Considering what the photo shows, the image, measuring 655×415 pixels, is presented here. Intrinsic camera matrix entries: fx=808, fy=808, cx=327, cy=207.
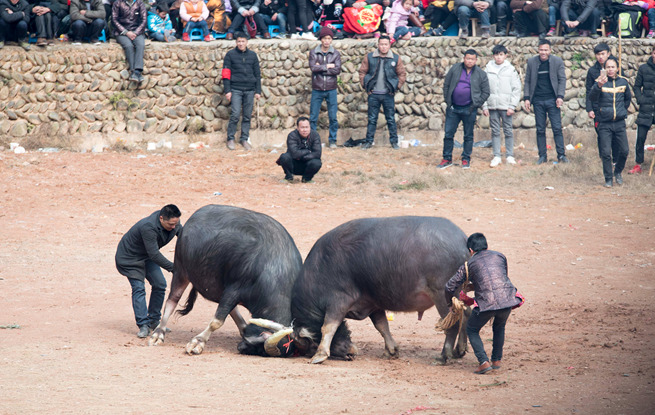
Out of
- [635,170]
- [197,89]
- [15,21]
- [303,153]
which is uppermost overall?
[15,21]

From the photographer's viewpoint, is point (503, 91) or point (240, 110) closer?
point (503, 91)

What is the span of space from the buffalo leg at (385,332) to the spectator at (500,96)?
28.5 feet

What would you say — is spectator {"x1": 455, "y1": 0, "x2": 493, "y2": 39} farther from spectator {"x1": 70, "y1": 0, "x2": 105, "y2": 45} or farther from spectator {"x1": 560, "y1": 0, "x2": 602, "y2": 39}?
spectator {"x1": 70, "y1": 0, "x2": 105, "y2": 45}

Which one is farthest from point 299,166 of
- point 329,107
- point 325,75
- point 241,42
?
point 241,42

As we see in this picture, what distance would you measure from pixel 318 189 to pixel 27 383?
27.4ft

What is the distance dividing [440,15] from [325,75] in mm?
3280

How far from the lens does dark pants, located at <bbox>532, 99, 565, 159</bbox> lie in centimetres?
1522

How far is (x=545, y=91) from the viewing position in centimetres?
1518

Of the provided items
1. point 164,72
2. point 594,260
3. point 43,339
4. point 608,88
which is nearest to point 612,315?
point 594,260

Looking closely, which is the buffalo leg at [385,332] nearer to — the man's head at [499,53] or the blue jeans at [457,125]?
the blue jeans at [457,125]

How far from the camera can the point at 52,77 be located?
53.1 feet

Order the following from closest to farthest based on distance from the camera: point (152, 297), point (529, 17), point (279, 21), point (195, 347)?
point (195, 347), point (152, 297), point (529, 17), point (279, 21)

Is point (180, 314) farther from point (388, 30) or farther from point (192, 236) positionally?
point (388, 30)

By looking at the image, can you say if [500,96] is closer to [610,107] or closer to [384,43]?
[610,107]
